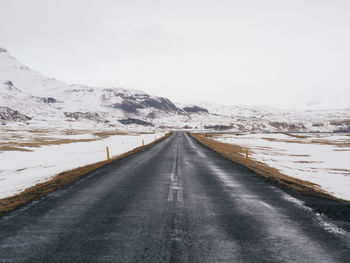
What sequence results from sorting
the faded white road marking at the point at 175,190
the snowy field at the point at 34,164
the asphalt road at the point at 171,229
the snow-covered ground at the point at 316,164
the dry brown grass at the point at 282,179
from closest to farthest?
1. the asphalt road at the point at 171,229
2. the faded white road marking at the point at 175,190
3. the dry brown grass at the point at 282,179
4. the snowy field at the point at 34,164
5. the snow-covered ground at the point at 316,164

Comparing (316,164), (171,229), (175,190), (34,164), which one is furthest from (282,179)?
(34,164)

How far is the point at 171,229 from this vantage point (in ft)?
15.0

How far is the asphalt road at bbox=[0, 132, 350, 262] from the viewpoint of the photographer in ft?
11.9

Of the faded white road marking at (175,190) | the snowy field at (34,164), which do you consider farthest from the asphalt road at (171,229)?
the snowy field at (34,164)

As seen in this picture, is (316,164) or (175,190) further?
(316,164)

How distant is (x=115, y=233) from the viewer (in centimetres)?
440

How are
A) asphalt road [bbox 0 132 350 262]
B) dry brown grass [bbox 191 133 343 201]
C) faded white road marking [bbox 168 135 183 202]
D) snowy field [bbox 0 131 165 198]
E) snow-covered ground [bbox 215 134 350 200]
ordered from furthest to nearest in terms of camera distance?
snow-covered ground [bbox 215 134 350 200]
snowy field [bbox 0 131 165 198]
dry brown grass [bbox 191 133 343 201]
faded white road marking [bbox 168 135 183 202]
asphalt road [bbox 0 132 350 262]

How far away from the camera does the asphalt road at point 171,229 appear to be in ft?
11.9

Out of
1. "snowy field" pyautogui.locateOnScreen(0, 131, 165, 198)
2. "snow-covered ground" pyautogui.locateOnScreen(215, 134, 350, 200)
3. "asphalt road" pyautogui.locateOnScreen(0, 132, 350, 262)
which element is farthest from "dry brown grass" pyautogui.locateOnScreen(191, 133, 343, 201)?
"snowy field" pyautogui.locateOnScreen(0, 131, 165, 198)

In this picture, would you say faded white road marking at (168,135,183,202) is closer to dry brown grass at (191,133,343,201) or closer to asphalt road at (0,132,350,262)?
asphalt road at (0,132,350,262)

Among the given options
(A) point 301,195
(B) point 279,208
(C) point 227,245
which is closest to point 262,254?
(C) point 227,245

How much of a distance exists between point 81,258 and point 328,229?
5.10 meters

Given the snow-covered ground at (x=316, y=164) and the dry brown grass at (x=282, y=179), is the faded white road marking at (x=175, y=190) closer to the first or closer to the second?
the dry brown grass at (x=282, y=179)

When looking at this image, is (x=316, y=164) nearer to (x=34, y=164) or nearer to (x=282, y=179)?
(x=282, y=179)
